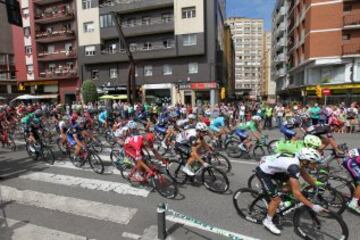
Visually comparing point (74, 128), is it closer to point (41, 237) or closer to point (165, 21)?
point (41, 237)

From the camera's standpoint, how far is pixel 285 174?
450 centimetres

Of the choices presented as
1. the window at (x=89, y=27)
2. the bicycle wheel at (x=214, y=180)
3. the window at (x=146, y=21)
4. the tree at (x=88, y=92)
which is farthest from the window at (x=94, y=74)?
the bicycle wheel at (x=214, y=180)

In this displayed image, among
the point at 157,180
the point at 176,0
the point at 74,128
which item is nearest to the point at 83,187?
the point at 157,180

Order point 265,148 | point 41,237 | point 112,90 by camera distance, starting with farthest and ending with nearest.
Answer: point 112,90
point 265,148
point 41,237

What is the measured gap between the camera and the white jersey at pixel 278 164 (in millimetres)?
4198

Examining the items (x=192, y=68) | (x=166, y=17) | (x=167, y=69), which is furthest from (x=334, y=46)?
(x=166, y=17)

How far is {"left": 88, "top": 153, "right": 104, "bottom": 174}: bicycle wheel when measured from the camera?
8048 mm

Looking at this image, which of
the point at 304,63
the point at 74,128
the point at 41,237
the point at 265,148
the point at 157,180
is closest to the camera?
the point at 41,237

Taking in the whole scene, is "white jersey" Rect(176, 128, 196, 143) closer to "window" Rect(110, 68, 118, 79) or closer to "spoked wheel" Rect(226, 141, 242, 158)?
"spoked wheel" Rect(226, 141, 242, 158)

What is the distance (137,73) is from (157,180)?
2886cm

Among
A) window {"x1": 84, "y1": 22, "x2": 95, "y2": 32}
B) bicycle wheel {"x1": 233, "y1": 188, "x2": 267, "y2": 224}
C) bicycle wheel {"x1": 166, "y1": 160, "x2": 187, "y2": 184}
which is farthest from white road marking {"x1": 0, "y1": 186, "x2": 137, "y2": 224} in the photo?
window {"x1": 84, "y1": 22, "x2": 95, "y2": 32}

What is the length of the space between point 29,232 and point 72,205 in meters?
1.16

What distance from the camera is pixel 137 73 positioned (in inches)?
1335

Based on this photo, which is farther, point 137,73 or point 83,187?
point 137,73
